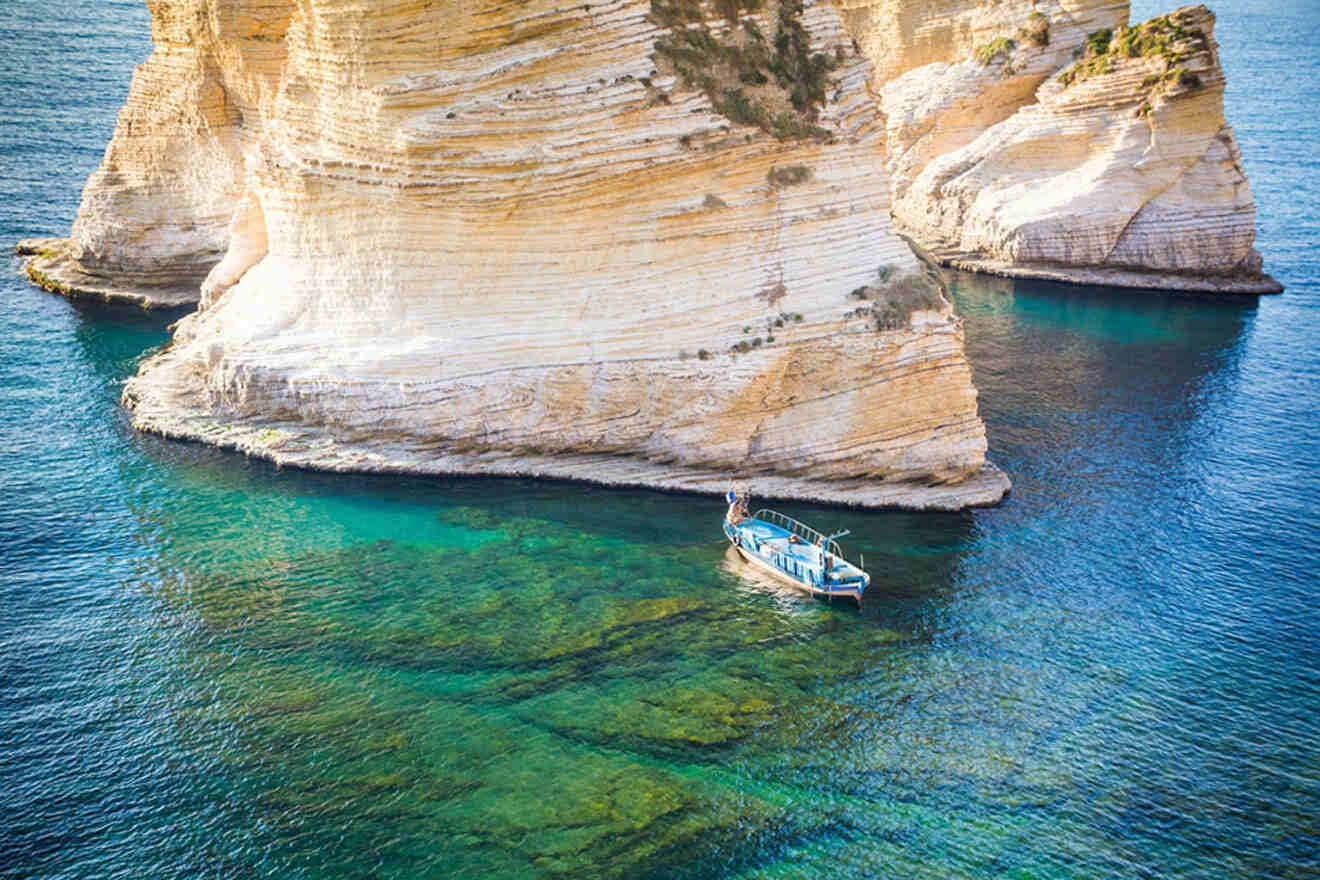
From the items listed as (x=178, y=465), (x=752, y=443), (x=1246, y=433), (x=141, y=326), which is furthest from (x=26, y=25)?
(x=1246, y=433)

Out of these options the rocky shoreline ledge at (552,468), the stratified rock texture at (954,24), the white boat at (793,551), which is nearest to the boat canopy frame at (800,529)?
the white boat at (793,551)

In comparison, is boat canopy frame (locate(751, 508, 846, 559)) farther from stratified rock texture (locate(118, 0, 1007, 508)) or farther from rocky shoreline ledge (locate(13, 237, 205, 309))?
rocky shoreline ledge (locate(13, 237, 205, 309))

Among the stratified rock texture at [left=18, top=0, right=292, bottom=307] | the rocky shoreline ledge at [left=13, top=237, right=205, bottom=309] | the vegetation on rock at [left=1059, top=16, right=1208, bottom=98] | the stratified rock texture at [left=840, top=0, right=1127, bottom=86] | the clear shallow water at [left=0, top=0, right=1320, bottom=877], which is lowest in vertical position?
the clear shallow water at [left=0, top=0, right=1320, bottom=877]

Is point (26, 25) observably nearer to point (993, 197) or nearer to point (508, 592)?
point (993, 197)

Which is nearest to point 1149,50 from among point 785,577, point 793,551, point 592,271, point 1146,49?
point 1146,49

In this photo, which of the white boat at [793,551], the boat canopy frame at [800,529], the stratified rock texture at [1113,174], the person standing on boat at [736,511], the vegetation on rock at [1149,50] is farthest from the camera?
the stratified rock texture at [1113,174]

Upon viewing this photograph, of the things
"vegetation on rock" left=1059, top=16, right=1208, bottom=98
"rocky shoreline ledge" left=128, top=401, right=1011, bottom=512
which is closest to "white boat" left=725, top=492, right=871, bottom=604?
"rocky shoreline ledge" left=128, top=401, right=1011, bottom=512

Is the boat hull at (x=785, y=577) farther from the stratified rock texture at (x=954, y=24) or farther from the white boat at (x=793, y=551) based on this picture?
the stratified rock texture at (x=954, y=24)
